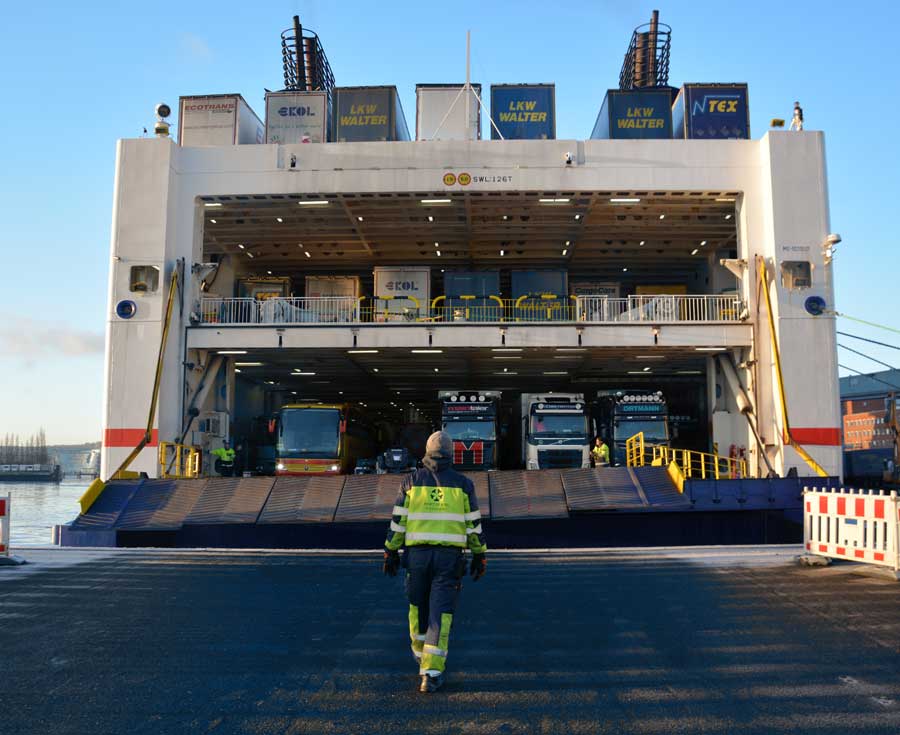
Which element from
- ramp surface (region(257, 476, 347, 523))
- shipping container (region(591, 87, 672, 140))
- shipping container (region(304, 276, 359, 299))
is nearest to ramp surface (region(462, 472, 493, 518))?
ramp surface (region(257, 476, 347, 523))

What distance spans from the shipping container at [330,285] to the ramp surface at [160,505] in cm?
1490

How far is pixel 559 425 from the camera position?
24.4 m

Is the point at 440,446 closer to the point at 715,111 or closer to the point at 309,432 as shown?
the point at 309,432

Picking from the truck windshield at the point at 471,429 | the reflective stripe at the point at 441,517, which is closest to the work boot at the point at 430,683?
the reflective stripe at the point at 441,517

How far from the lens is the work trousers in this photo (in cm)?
579

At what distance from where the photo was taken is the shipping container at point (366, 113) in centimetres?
2991

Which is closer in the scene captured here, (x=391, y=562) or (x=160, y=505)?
(x=391, y=562)

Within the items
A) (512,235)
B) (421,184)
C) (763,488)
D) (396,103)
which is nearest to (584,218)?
(512,235)

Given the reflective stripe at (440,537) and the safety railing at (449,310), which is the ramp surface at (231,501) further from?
the reflective stripe at (440,537)

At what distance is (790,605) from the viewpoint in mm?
8719

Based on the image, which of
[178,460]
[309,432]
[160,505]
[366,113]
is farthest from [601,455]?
[366,113]

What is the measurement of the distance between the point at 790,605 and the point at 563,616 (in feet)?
8.74

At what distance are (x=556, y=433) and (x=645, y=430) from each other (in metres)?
3.30

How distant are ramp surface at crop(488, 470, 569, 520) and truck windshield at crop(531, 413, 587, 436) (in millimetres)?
5406
